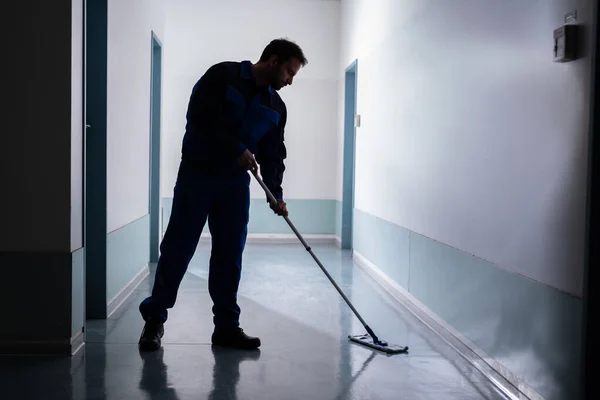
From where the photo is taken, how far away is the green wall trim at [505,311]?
2.25m

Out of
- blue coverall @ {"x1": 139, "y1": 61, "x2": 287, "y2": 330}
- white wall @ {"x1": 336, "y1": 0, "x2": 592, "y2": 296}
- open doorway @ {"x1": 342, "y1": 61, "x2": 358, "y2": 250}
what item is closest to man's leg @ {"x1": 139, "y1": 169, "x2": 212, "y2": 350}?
blue coverall @ {"x1": 139, "y1": 61, "x2": 287, "y2": 330}

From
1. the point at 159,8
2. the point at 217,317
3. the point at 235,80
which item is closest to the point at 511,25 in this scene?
the point at 235,80

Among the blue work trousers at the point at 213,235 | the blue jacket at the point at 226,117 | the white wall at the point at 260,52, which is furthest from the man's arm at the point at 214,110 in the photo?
the white wall at the point at 260,52

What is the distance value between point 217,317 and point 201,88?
3.67 feet

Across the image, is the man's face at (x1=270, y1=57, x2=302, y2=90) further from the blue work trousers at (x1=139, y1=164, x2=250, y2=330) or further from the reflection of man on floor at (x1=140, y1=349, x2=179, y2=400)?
the reflection of man on floor at (x1=140, y1=349, x2=179, y2=400)

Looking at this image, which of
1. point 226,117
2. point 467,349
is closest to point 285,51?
point 226,117

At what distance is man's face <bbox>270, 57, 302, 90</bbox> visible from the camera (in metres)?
3.03

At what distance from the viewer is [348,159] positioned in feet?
23.8

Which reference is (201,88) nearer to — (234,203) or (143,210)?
(234,203)

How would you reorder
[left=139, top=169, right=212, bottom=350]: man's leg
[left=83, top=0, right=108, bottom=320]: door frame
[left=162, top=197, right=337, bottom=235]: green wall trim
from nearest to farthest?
1. [left=139, top=169, right=212, bottom=350]: man's leg
2. [left=83, top=0, right=108, bottom=320]: door frame
3. [left=162, top=197, right=337, bottom=235]: green wall trim

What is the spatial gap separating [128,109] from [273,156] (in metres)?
1.55

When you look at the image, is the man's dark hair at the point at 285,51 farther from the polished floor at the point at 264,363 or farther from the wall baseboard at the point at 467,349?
the wall baseboard at the point at 467,349

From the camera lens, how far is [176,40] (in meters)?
7.67

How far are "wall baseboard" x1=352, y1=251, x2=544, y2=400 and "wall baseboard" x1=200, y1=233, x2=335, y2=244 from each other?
2.85 metres
